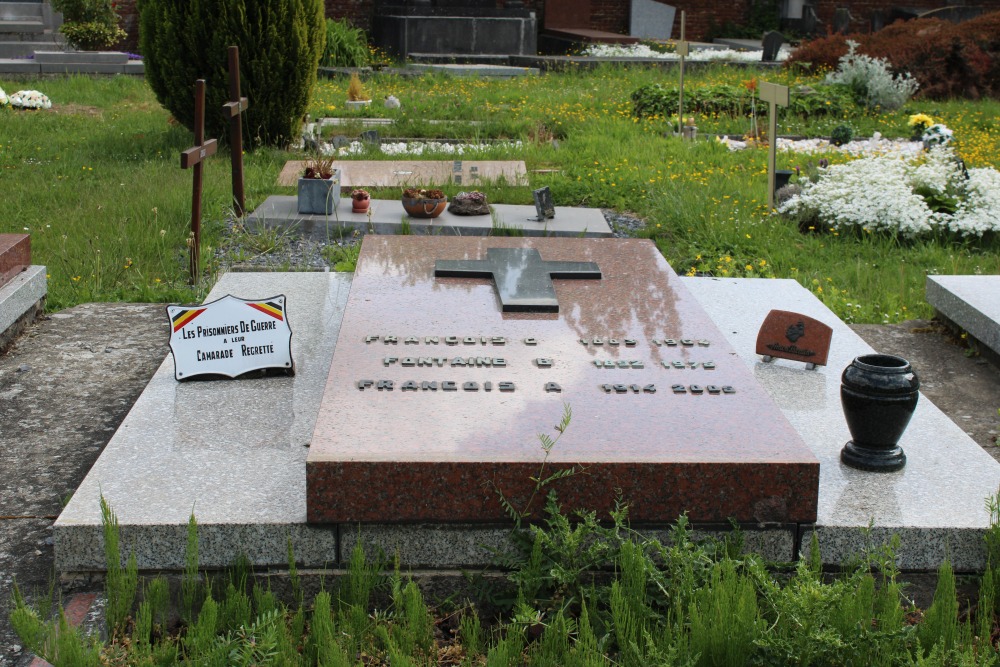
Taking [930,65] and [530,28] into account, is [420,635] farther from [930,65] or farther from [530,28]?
[530,28]

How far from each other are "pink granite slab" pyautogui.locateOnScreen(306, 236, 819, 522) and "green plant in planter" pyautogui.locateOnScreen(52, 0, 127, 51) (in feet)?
48.7

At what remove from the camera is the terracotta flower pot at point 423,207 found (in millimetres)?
7465

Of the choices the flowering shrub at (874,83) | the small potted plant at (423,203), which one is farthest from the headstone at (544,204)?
the flowering shrub at (874,83)

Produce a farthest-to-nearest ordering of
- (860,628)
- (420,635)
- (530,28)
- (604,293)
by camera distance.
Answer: (530,28) → (604,293) → (420,635) → (860,628)

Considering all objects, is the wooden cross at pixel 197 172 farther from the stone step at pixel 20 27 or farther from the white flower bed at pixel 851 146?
the stone step at pixel 20 27

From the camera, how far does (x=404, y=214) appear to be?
25.3 ft

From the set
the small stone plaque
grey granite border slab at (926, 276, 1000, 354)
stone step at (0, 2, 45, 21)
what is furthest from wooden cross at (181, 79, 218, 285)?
stone step at (0, 2, 45, 21)

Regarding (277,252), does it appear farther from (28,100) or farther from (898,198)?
(28,100)

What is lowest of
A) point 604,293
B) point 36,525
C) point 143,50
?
point 36,525

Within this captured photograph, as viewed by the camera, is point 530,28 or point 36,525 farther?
point 530,28

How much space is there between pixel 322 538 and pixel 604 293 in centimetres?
199

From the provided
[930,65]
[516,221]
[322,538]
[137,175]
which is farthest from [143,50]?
[930,65]

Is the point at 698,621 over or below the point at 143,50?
below

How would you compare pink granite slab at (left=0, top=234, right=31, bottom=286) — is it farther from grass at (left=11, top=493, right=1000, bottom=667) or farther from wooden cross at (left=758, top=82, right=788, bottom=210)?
wooden cross at (left=758, top=82, right=788, bottom=210)
